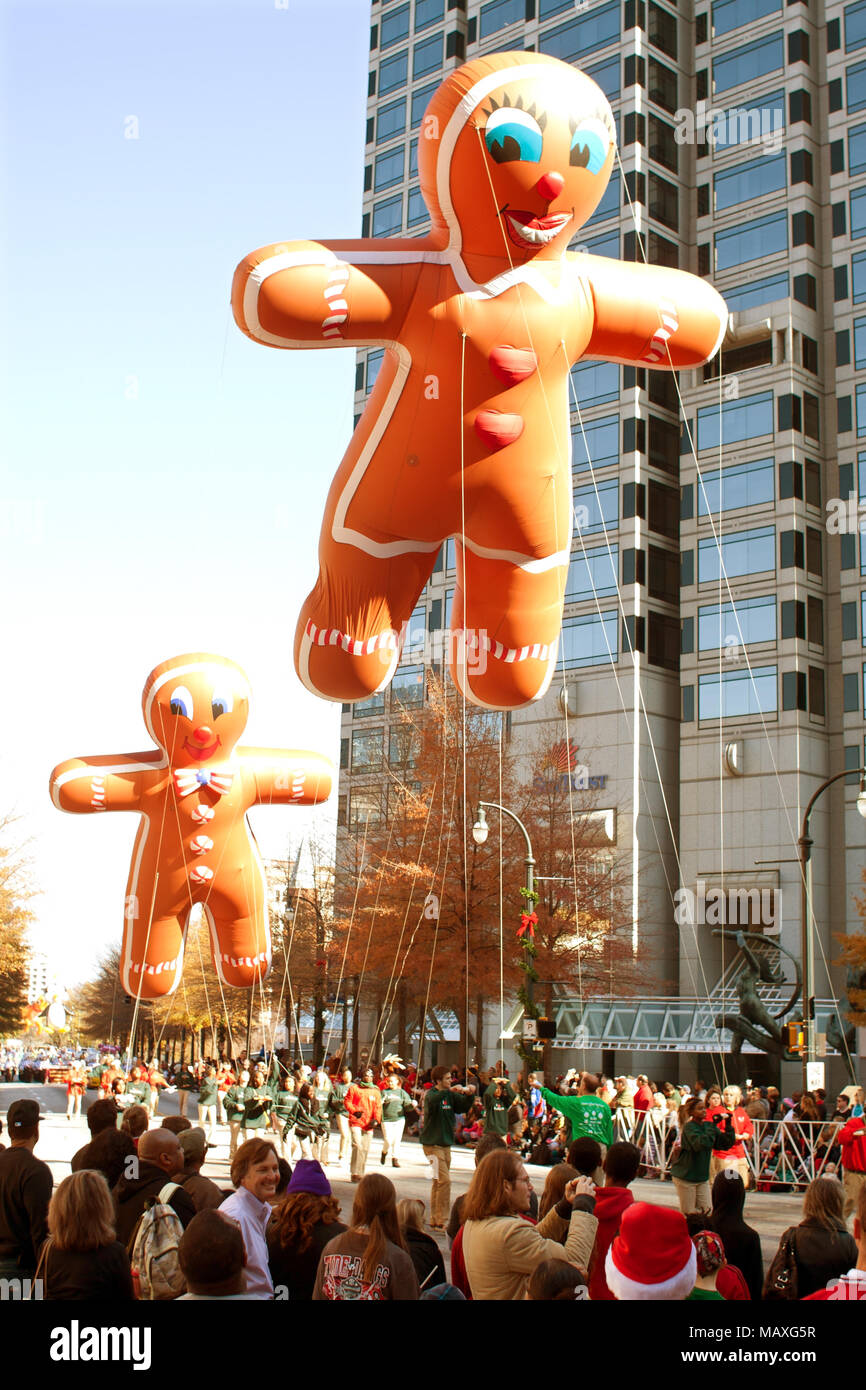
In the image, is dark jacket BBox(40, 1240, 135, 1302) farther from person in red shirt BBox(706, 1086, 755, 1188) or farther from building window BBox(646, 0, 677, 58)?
building window BBox(646, 0, 677, 58)

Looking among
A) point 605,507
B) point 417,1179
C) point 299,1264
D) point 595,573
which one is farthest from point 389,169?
point 299,1264

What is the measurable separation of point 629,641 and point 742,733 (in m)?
4.46

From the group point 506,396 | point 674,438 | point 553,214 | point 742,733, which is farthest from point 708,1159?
point 674,438

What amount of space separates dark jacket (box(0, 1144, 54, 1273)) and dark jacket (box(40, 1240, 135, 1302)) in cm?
105

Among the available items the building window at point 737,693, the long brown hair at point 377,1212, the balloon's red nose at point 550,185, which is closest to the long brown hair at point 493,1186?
the long brown hair at point 377,1212

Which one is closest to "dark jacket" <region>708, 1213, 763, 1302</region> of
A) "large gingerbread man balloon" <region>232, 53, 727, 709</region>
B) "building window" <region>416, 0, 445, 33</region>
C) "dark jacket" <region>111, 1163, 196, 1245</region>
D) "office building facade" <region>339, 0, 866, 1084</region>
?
"dark jacket" <region>111, 1163, 196, 1245</region>

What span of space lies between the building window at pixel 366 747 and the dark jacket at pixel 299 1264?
34.9m

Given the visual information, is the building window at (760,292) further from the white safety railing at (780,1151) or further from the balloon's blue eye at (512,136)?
the balloon's blue eye at (512,136)

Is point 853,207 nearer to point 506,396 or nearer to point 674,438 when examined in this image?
point 674,438

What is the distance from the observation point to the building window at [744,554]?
4084 cm

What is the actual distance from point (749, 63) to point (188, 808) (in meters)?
39.1

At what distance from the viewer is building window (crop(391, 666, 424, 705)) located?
45.3 metres

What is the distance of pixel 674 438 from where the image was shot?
1761 inches
